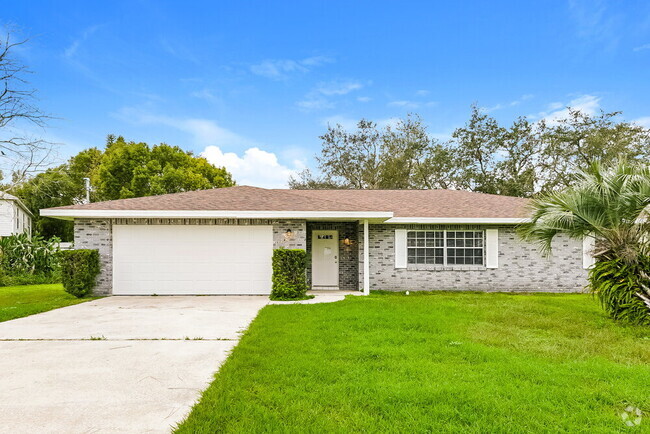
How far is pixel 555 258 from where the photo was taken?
1224 centimetres

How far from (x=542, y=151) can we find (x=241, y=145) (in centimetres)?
2008

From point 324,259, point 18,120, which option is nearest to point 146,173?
point 18,120

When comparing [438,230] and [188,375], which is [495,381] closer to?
[188,375]

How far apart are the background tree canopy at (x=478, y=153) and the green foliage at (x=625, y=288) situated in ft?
61.2

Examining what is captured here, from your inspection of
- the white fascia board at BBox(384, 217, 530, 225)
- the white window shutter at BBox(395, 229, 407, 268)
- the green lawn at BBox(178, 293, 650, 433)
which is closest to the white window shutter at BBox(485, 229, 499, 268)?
the white fascia board at BBox(384, 217, 530, 225)

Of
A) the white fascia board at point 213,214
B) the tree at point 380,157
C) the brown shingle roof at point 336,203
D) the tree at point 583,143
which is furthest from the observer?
the tree at point 380,157

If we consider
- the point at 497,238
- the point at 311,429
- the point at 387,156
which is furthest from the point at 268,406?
the point at 387,156

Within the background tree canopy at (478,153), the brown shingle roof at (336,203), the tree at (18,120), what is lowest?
the brown shingle roof at (336,203)

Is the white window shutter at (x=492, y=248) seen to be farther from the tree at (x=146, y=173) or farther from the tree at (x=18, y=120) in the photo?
the tree at (x=146, y=173)

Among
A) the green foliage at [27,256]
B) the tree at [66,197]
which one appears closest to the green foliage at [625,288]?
the green foliage at [27,256]

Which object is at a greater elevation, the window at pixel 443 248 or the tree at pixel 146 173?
the tree at pixel 146 173

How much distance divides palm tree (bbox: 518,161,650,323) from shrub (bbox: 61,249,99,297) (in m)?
11.2

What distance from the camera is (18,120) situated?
32.4 ft

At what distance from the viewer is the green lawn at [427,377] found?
304cm
